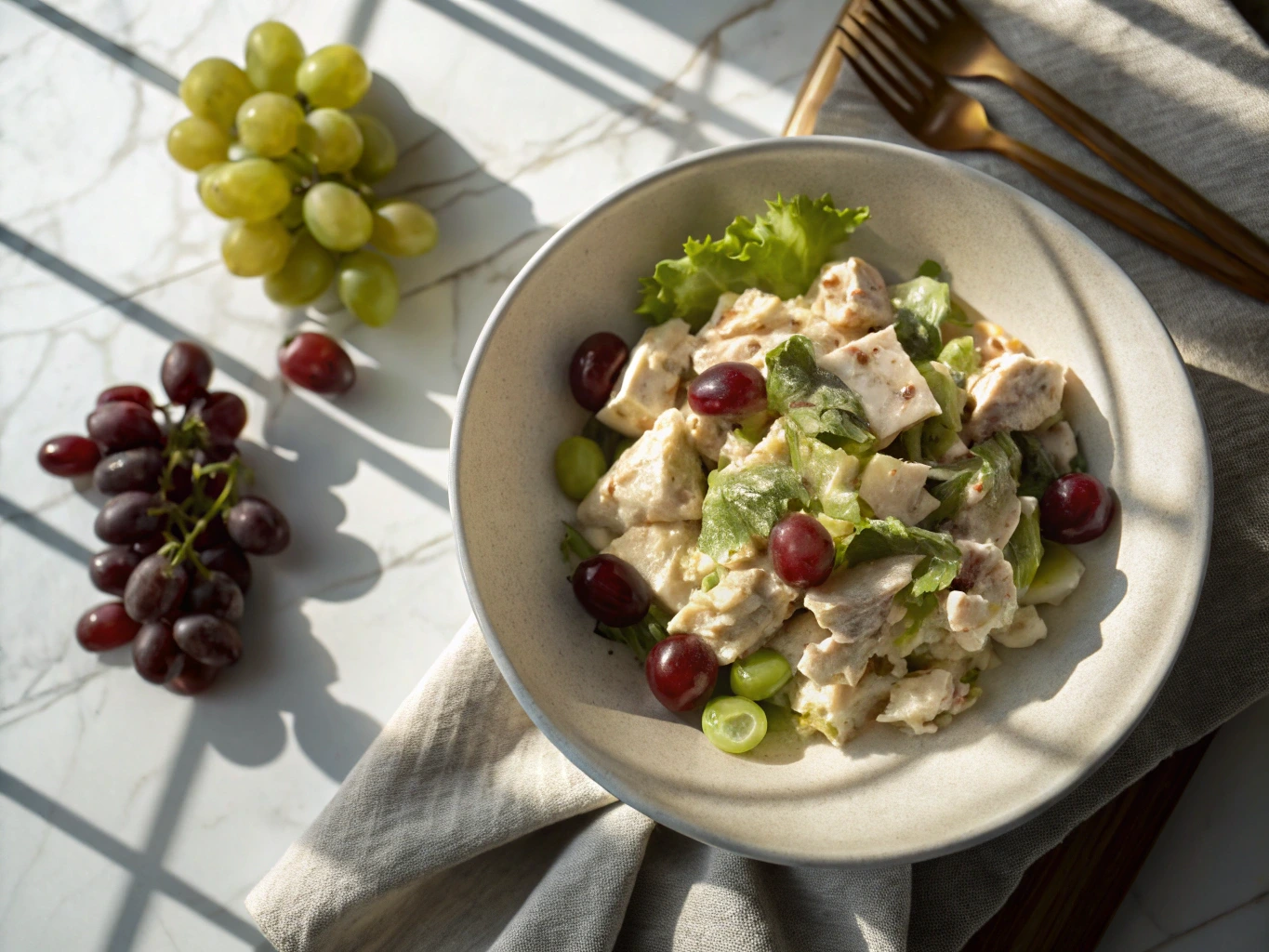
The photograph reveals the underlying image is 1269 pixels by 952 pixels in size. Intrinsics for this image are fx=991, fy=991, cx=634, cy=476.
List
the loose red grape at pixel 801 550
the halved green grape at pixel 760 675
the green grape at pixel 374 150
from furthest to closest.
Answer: the green grape at pixel 374 150 < the halved green grape at pixel 760 675 < the loose red grape at pixel 801 550

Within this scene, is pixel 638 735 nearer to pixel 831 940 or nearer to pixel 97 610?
pixel 831 940

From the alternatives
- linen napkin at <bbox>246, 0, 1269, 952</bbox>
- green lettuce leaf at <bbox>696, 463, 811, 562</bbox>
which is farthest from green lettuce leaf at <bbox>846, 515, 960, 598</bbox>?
linen napkin at <bbox>246, 0, 1269, 952</bbox>

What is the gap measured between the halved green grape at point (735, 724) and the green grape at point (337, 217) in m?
1.29

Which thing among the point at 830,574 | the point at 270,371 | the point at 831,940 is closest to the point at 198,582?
the point at 270,371

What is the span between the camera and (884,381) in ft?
5.67

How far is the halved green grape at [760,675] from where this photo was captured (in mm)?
1714

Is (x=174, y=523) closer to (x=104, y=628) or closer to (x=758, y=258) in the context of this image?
(x=104, y=628)

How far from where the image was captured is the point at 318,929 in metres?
1.88

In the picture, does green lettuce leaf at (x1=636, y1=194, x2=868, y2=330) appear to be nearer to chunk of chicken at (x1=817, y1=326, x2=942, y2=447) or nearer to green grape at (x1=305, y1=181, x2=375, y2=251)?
chunk of chicken at (x1=817, y1=326, x2=942, y2=447)

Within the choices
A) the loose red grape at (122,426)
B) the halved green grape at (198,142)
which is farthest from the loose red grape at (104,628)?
the halved green grape at (198,142)

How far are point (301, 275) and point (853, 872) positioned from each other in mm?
1699

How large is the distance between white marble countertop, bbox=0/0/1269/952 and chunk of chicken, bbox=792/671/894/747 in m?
0.85

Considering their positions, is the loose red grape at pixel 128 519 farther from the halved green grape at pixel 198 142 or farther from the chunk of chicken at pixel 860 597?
the chunk of chicken at pixel 860 597

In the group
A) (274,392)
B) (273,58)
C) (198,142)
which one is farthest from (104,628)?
(273,58)
